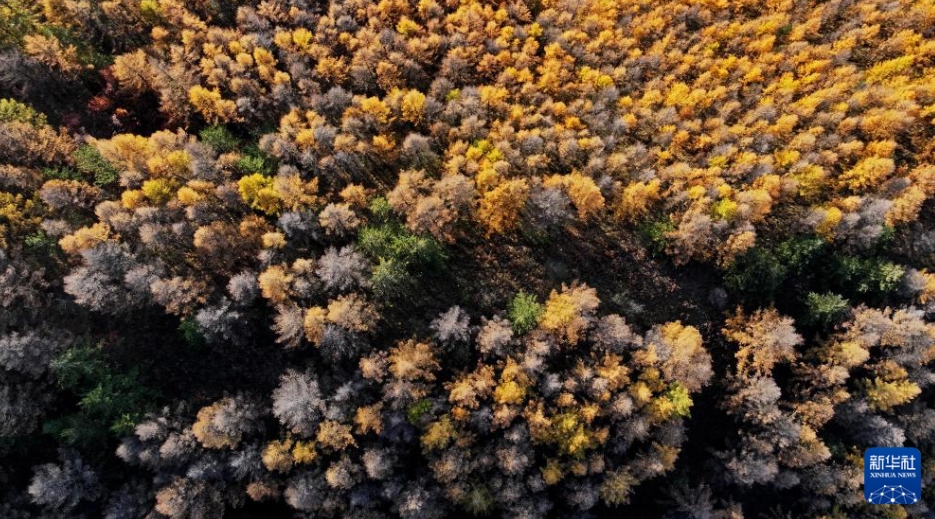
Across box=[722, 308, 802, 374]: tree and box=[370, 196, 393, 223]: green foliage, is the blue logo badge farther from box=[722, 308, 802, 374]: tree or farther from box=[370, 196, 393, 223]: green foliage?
box=[370, 196, 393, 223]: green foliage

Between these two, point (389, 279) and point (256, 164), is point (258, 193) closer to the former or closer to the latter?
point (256, 164)

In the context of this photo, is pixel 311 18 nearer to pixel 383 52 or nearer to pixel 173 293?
pixel 383 52

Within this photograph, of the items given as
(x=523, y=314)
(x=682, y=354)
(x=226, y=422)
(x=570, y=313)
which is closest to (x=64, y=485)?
(x=226, y=422)

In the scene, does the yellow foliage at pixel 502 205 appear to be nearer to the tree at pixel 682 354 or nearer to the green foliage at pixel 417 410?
the green foliage at pixel 417 410

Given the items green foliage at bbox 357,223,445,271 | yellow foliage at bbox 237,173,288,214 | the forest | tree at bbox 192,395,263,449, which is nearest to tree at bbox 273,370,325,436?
the forest

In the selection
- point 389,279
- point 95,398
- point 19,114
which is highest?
point 19,114
